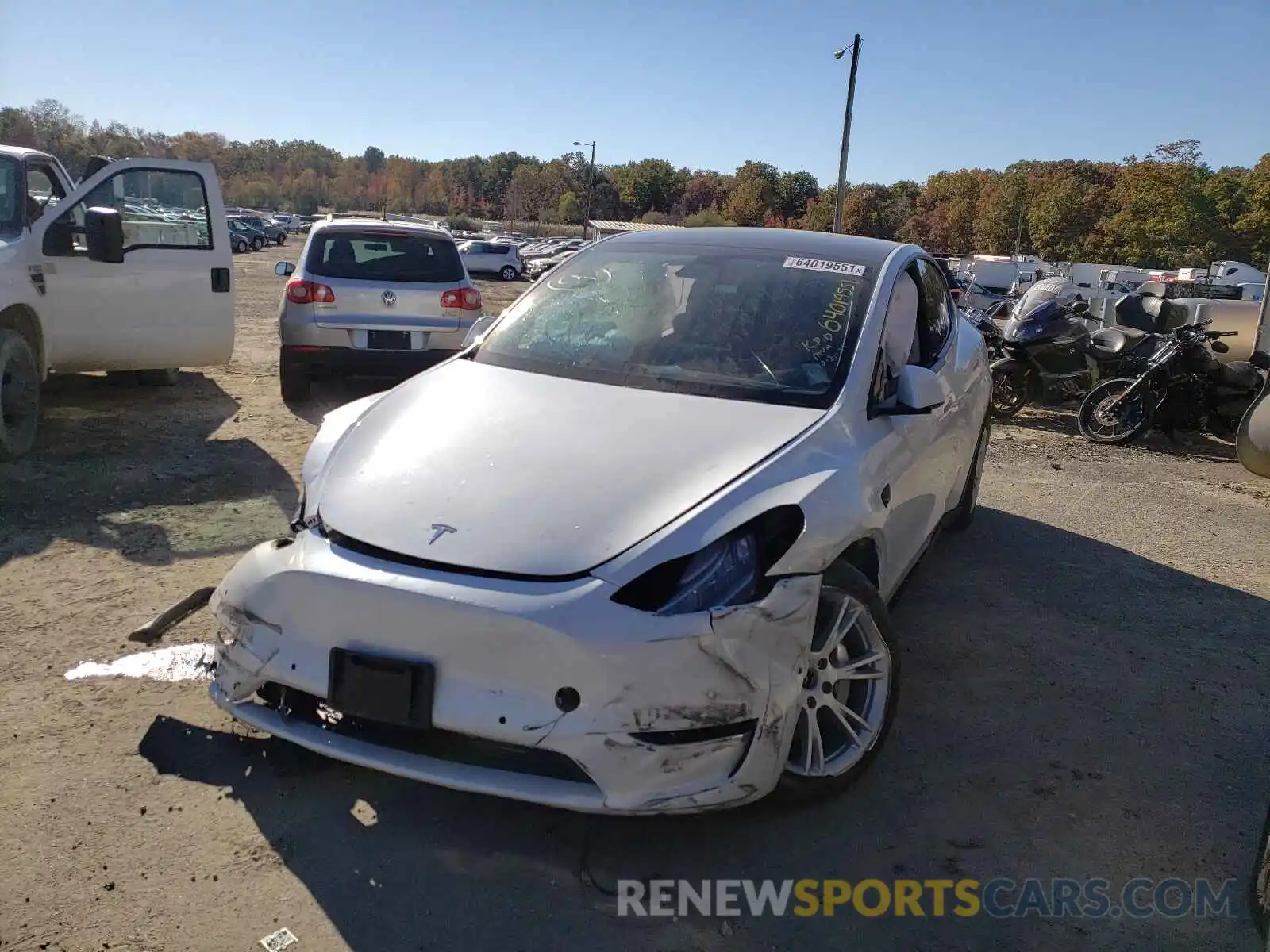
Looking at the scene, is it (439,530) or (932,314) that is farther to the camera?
(932,314)

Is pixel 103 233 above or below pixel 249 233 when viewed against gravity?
above

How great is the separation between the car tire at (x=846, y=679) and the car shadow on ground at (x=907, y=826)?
0.13 meters

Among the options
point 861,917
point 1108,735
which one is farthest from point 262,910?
point 1108,735

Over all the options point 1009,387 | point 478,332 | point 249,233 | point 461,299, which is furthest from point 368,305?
point 249,233

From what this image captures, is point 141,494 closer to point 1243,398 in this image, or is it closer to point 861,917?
point 861,917

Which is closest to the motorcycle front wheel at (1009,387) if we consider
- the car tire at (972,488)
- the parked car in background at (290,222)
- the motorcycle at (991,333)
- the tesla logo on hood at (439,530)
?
the motorcycle at (991,333)

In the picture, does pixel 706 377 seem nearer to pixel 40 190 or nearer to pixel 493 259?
pixel 40 190

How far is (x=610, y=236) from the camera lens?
4.70 metres

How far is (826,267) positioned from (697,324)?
2.06ft

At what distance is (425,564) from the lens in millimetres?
2604

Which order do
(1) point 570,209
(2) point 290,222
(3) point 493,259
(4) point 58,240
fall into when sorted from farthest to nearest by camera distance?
(1) point 570,209 < (2) point 290,222 < (3) point 493,259 < (4) point 58,240

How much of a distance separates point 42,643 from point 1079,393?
9.87 metres

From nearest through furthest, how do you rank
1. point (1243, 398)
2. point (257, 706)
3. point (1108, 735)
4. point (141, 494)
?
point (257, 706) → point (1108, 735) → point (141, 494) → point (1243, 398)

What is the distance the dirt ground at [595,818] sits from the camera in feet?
8.32
